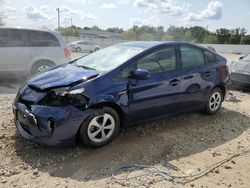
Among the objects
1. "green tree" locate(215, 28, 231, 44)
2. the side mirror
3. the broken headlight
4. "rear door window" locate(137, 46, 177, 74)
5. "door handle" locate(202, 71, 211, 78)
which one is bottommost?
the broken headlight

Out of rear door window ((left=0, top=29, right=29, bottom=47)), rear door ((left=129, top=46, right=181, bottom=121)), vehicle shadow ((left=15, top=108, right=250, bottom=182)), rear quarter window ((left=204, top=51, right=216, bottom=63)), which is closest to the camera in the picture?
vehicle shadow ((left=15, top=108, right=250, bottom=182))

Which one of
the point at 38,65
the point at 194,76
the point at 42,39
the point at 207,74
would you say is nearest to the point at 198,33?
the point at 42,39

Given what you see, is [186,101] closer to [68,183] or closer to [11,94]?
[68,183]

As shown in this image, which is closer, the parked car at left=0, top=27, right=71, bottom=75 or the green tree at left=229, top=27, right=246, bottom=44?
the parked car at left=0, top=27, right=71, bottom=75

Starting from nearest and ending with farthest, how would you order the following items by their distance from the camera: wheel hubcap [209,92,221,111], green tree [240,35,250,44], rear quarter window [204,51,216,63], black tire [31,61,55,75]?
rear quarter window [204,51,216,63] < wheel hubcap [209,92,221,111] < black tire [31,61,55,75] < green tree [240,35,250,44]

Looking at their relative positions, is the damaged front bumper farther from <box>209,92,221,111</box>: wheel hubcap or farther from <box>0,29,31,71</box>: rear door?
<box>0,29,31,71</box>: rear door

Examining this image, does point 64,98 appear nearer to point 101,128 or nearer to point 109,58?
point 101,128

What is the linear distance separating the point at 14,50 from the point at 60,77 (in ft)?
16.5

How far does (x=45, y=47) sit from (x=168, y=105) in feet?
17.6

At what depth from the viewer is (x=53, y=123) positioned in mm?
3697

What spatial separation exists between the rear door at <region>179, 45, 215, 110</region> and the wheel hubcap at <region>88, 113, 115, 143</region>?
1.62m

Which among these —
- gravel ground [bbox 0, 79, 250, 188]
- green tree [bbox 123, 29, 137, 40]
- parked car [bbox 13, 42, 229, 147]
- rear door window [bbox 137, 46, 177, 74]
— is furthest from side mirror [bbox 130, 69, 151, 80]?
green tree [bbox 123, 29, 137, 40]

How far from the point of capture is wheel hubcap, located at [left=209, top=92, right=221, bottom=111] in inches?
233

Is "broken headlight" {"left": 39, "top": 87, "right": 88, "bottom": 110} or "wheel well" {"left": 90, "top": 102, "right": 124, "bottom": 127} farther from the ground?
"broken headlight" {"left": 39, "top": 87, "right": 88, "bottom": 110}
